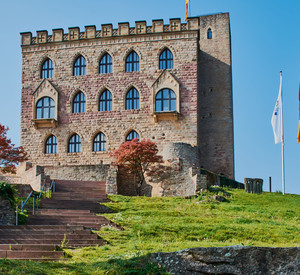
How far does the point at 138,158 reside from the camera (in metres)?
32.2

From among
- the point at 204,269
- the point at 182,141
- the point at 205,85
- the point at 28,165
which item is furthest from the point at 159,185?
the point at 204,269

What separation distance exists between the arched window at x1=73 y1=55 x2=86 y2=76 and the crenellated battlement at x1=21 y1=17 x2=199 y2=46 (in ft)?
5.02

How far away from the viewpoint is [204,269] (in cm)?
1042

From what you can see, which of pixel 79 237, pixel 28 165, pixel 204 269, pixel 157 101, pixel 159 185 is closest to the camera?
pixel 204 269

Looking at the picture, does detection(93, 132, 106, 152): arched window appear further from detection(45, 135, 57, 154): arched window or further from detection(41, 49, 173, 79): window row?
detection(41, 49, 173, 79): window row

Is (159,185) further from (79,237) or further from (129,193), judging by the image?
(79,237)

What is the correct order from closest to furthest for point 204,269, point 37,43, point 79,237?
point 204,269 → point 79,237 → point 37,43

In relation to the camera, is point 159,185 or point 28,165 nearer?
point 159,185

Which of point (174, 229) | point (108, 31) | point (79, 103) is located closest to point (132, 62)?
point (108, 31)

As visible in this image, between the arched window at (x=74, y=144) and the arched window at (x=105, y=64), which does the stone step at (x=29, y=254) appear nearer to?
the arched window at (x=74, y=144)

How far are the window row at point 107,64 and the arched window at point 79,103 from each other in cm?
166

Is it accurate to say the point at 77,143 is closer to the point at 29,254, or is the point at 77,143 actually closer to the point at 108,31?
the point at 108,31

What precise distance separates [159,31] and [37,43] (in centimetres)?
926

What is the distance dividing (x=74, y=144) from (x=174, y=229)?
72.1 ft
